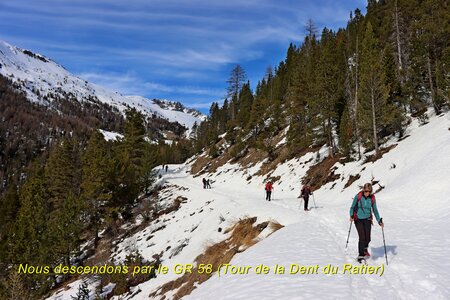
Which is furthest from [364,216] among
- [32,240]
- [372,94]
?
[32,240]

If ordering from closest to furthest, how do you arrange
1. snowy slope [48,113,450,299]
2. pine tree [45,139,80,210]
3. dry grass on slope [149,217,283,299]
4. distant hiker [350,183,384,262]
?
snowy slope [48,113,450,299], distant hiker [350,183,384,262], dry grass on slope [149,217,283,299], pine tree [45,139,80,210]

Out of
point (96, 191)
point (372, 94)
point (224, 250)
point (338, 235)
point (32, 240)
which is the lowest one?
point (32, 240)

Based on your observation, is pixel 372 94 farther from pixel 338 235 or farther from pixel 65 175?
pixel 65 175

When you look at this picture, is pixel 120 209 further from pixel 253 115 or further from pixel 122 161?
pixel 253 115

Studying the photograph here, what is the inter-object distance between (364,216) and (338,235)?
3.81 m

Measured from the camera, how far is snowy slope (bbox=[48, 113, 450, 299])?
7.07 m

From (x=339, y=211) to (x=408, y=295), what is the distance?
11682mm

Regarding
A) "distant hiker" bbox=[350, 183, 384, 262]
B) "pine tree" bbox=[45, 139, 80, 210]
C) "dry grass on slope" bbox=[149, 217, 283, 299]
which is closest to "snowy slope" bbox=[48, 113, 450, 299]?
"distant hiker" bbox=[350, 183, 384, 262]

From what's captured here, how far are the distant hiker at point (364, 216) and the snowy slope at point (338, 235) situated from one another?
0.51m

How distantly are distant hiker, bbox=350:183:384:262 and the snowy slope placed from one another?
1.66ft

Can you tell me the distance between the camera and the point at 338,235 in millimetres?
12477

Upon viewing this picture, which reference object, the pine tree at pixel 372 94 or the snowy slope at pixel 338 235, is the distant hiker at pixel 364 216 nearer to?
the snowy slope at pixel 338 235

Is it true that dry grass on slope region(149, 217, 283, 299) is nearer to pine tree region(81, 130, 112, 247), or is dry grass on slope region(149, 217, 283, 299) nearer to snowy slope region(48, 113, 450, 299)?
snowy slope region(48, 113, 450, 299)

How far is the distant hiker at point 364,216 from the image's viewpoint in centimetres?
888
